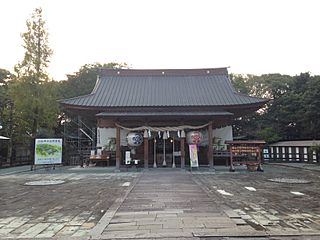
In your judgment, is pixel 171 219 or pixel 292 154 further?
pixel 292 154

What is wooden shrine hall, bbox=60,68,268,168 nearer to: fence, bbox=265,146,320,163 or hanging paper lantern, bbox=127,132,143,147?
hanging paper lantern, bbox=127,132,143,147

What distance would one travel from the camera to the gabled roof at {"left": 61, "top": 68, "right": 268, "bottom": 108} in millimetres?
21859

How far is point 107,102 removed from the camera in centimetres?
2220

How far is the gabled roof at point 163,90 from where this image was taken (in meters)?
21.9

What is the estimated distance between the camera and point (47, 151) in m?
20.4

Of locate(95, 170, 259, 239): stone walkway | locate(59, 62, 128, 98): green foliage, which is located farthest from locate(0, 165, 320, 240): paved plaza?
locate(59, 62, 128, 98): green foliage

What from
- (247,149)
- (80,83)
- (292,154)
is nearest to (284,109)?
(292,154)

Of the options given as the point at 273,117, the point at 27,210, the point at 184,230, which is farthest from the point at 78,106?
the point at 273,117

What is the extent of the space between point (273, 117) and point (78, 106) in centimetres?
2404

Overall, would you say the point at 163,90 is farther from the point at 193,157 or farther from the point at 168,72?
the point at 193,157

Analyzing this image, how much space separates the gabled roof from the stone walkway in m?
12.8

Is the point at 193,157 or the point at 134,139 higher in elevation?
the point at 134,139

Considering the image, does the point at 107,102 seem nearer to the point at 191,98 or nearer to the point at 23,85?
the point at 191,98

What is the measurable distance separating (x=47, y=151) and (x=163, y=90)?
10260 millimetres
